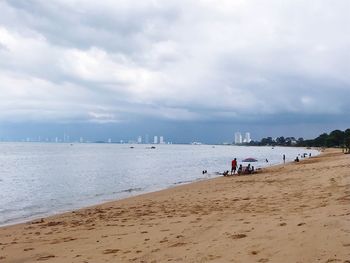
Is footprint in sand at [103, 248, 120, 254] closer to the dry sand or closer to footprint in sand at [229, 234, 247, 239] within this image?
the dry sand

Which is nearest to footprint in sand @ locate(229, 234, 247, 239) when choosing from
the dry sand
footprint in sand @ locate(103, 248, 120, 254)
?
the dry sand

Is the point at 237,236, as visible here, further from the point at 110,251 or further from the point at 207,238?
the point at 110,251

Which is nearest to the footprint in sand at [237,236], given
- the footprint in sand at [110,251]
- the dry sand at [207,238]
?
the dry sand at [207,238]

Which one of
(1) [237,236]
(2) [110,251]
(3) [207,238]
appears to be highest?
(1) [237,236]

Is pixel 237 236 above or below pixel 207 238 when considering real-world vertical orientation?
above

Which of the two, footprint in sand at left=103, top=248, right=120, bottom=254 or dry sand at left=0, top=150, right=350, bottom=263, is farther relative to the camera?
footprint in sand at left=103, top=248, right=120, bottom=254

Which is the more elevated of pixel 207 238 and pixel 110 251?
pixel 207 238

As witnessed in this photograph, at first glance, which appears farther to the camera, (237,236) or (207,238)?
(207,238)

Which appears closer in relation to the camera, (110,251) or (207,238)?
(110,251)

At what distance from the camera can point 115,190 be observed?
33.7 meters

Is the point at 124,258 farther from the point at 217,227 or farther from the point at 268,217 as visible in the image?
the point at 268,217

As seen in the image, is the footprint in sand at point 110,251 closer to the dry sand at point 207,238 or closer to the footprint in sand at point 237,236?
the dry sand at point 207,238

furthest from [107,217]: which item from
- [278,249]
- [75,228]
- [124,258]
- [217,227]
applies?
[278,249]

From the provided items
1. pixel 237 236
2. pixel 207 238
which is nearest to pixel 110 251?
pixel 207 238
